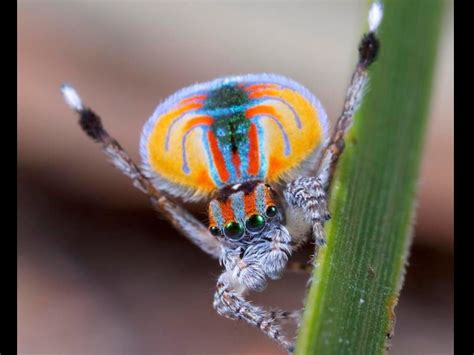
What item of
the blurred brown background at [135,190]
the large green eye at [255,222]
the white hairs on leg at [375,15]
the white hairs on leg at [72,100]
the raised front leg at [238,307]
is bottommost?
the raised front leg at [238,307]

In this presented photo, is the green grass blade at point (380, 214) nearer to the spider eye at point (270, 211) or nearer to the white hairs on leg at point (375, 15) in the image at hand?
the white hairs on leg at point (375, 15)

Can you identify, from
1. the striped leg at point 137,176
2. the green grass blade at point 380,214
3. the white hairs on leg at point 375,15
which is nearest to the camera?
the green grass blade at point 380,214

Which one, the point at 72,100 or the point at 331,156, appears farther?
the point at 72,100

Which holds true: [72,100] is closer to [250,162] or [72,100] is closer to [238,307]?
[250,162]

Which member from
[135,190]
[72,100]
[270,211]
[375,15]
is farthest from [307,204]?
[135,190]

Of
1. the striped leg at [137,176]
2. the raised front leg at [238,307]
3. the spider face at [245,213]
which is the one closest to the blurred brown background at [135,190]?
the striped leg at [137,176]

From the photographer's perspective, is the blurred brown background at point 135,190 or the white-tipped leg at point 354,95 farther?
the blurred brown background at point 135,190

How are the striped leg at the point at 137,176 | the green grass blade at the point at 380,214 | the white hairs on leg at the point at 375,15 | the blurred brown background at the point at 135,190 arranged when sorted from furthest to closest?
the blurred brown background at the point at 135,190
the striped leg at the point at 137,176
the white hairs on leg at the point at 375,15
the green grass blade at the point at 380,214
